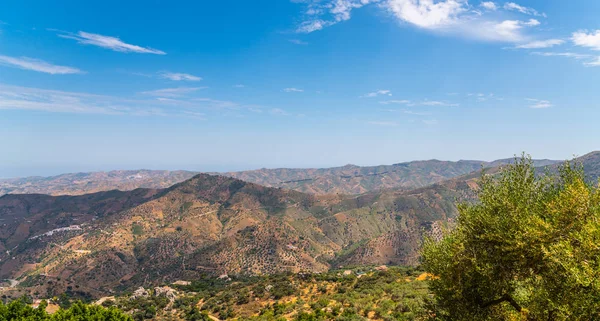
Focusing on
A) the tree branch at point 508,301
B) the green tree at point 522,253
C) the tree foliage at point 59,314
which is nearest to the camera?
the green tree at point 522,253

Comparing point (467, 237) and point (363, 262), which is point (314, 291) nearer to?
point (467, 237)

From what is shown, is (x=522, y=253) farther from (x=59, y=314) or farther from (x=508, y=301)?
(x=59, y=314)

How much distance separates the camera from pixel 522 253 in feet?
53.6

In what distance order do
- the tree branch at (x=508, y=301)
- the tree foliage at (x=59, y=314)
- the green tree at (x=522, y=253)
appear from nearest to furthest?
the green tree at (x=522, y=253), the tree branch at (x=508, y=301), the tree foliage at (x=59, y=314)

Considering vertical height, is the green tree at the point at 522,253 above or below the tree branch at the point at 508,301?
above

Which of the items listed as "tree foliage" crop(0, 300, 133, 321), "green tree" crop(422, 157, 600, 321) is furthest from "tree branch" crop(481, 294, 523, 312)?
"tree foliage" crop(0, 300, 133, 321)

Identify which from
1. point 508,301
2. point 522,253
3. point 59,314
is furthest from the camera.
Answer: point 59,314

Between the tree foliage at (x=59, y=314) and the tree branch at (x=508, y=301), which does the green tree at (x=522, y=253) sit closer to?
the tree branch at (x=508, y=301)

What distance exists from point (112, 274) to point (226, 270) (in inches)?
2945

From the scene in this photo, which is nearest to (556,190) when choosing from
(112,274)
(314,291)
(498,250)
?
(498,250)

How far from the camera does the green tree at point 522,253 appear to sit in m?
13.0

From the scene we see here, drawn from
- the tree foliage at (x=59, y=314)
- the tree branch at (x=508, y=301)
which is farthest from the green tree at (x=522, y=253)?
the tree foliage at (x=59, y=314)

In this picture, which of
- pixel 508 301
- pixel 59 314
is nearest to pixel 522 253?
pixel 508 301

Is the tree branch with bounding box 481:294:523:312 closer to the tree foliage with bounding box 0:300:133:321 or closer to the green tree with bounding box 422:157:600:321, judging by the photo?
the green tree with bounding box 422:157:600:321
